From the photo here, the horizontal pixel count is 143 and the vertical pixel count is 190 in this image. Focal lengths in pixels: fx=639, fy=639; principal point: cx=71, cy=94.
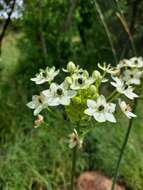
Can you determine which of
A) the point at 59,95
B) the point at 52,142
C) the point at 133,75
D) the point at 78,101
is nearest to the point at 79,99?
the point at 78,101

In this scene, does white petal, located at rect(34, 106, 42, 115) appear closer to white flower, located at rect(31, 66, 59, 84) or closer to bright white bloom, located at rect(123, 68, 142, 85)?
white flower, located at rect(31, 66, 59, 84)

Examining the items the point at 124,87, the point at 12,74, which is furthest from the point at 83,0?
the point at 124,87

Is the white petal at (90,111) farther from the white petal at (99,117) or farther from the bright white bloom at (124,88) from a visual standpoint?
the bright white bloom at (124,88)

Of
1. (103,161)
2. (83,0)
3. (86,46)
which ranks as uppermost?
(83,0)

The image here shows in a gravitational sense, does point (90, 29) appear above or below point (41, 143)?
above

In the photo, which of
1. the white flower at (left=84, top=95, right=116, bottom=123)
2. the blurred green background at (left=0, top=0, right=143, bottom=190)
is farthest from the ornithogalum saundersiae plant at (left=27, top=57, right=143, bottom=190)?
the blurred green background at (left=0, top=0, right=143, bottom=190)

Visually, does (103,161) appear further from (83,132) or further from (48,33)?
(48,33)
